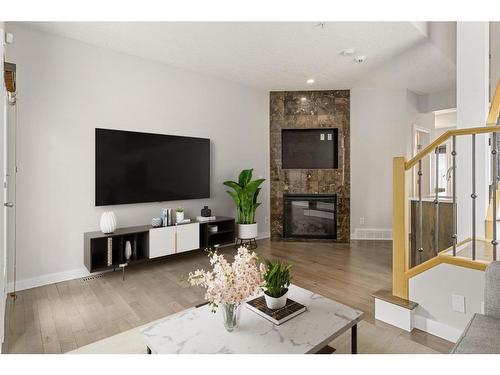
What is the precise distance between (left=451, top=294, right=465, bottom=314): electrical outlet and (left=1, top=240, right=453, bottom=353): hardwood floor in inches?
9.7

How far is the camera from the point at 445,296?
2.11 metres

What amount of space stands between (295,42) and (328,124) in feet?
7.14

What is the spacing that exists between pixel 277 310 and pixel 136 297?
5.68 feet

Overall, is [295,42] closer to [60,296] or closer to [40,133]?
[40,133]

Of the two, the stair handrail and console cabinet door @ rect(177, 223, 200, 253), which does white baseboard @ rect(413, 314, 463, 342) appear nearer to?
the stair handrail

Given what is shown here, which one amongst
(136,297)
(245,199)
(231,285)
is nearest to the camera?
(231,285)

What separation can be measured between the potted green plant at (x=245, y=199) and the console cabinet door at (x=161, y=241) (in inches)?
49.3

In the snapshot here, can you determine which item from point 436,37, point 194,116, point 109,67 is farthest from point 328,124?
point 109,67

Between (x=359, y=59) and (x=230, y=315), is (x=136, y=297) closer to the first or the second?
(x=230, y=315)

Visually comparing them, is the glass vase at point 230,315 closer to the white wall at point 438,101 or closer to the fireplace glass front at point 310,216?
the fireplace glass front at point 310,216

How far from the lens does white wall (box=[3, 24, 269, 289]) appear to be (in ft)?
9.92

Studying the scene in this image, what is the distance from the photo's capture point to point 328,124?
5371mm

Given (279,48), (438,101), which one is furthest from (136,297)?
(438,101)

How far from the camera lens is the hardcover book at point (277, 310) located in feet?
5.19
